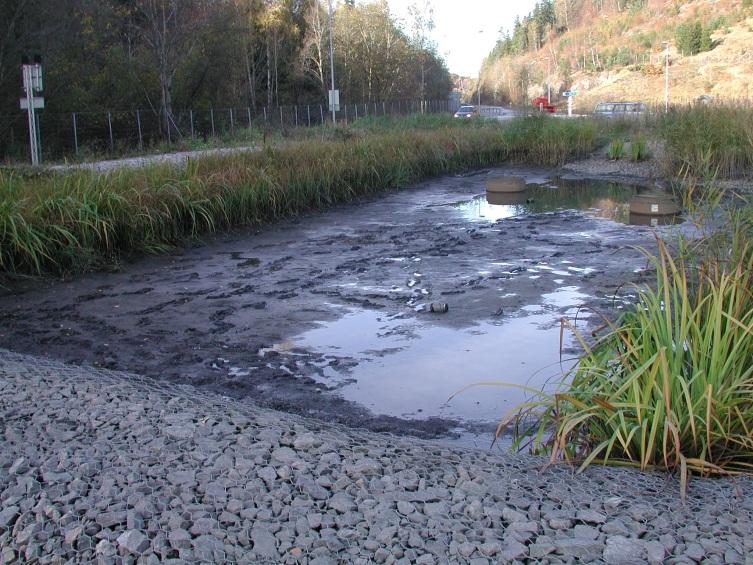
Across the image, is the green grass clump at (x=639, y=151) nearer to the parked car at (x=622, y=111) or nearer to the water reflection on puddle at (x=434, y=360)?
the parked car at (x=622, y=111)

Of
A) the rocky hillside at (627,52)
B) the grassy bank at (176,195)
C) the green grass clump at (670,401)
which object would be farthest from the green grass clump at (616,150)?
the rocky hillside at (627,52)

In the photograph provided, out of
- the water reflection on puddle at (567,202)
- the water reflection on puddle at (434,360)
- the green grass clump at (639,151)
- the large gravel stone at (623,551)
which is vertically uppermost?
the green grass clump at (639,151)

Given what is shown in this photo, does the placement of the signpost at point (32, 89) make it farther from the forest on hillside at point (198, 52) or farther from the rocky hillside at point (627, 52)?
the rocky hillside at point (627, 52)

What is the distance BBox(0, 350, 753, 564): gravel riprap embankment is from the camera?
312 centimetres

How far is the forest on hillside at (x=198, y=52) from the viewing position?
25.2 m

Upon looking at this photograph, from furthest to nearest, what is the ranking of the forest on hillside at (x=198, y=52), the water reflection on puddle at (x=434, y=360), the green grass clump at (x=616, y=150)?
the forest on hillside at (x=198, y=52)
the green grass clump at (x=616, y=150)
the water reflection on puddle at (x=434, y=360)

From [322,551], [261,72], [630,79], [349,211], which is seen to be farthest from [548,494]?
[630,79]

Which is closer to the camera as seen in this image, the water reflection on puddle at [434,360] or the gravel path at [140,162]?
the water reflection on puddle at [434,360]

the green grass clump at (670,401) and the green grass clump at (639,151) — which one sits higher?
the green grass clump at (639,151)

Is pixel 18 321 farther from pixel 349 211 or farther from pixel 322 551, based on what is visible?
pixel 349 211

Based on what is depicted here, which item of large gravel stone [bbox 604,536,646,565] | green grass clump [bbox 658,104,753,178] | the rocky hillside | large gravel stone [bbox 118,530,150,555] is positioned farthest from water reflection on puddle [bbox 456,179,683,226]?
the rocky hillside

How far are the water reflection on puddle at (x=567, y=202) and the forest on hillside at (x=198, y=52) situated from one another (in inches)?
597

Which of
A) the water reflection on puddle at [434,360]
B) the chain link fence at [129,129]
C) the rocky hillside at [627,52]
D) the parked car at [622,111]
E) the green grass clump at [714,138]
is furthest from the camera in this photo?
the rocky hillside at [627,52]

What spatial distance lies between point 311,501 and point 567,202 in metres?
14.1
